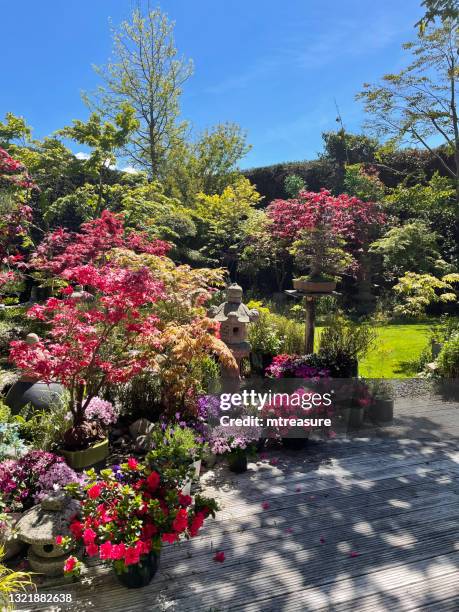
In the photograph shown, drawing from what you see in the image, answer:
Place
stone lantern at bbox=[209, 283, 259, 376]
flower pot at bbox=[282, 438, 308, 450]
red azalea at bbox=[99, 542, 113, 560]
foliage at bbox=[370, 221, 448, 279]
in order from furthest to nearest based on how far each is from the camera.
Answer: foliage at bbox=[370, 221, 448, 279] → stone lantern at bbox=[209, 283, 259, 376] → flower pot at bbox=[282, 438, 308, 450] → red azalea at bbox=[99, 542, 113, 560]

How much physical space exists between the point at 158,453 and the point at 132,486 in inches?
11.8

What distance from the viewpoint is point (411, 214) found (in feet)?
45.6

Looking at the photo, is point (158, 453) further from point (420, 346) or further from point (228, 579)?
point (420, 346)

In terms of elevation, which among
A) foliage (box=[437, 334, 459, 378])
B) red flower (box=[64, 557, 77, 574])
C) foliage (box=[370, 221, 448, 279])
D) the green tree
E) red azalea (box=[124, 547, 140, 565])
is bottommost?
red flower (box=[64, 557, 77, 574])

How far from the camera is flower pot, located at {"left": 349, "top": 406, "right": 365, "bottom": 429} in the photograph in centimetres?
503

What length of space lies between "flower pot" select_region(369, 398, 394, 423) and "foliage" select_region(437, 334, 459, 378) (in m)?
1.87

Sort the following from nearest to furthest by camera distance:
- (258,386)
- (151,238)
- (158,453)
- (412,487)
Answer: (158,453) → (412,487) → (258,386) → (151,238)

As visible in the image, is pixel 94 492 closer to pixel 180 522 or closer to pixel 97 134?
pixel 180 522

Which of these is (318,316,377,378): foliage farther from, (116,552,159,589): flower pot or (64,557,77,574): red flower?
(64,557,77,574): red flower

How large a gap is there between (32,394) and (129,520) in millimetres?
2218

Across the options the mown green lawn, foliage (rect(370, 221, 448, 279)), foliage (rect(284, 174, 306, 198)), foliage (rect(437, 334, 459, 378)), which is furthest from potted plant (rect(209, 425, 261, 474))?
foliage (rect(284, 174, 306, 198))

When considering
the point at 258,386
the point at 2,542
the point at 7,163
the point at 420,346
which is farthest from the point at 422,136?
the point at 2,542

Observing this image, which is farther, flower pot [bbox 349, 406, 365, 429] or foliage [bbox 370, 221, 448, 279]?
foliage [bbox 370, 221, 448, 279]

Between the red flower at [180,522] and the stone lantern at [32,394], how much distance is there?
2059mm
